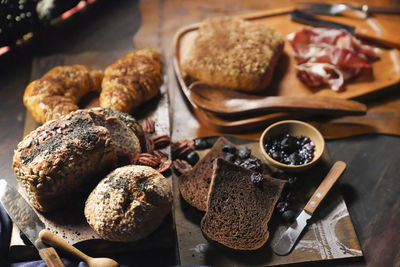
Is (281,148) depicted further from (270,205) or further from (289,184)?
(270,205)

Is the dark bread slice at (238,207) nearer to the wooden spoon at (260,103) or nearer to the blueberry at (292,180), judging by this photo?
the blueberry at (292,180)

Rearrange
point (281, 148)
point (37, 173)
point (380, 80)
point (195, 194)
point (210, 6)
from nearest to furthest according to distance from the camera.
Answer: point (37, 173), point (195, 194), point (281, 148), point (380, 80), point (210, 6)

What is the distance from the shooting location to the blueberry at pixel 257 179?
209cm

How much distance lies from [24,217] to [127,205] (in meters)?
0.54

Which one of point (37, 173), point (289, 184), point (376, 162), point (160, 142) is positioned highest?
point (37, 173)

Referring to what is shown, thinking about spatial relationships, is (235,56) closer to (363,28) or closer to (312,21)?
(312,21)

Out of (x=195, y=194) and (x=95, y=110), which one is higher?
(x=95, y=110)

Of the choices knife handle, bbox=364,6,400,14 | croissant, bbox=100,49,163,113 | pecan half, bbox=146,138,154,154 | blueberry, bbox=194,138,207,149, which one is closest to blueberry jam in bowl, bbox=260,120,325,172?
blueberry, bbox=194,138,207,149

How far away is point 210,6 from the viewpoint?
3.49 metres

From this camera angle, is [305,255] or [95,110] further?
[95,110]

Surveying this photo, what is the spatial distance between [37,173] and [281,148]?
51.3 inches

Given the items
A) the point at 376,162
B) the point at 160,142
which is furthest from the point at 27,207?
the point at 376,162

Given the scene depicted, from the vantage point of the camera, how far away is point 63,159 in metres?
1.84

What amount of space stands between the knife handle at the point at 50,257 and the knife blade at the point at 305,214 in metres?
1.01
